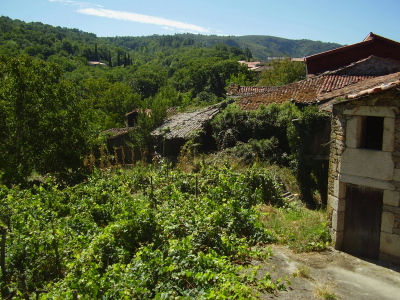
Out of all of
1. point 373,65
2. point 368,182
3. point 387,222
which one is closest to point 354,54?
point 373,65

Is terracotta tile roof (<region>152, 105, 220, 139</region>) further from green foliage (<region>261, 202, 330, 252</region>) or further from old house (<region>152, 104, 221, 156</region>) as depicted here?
green foliage (<region>261, 202, 330, 252</region>)

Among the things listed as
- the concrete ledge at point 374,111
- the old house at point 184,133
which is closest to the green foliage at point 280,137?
the old house at point 184,133

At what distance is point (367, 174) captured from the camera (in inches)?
335

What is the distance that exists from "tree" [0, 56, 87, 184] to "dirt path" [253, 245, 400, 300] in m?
10.1

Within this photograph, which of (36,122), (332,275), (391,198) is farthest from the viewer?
(36,122)

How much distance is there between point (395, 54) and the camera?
72.1ft

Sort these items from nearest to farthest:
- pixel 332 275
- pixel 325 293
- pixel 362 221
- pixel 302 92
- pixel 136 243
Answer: pixel 325 293 < pixel 332 275 < pixel 136 243 < pixel 362 221 < pixel 302 92

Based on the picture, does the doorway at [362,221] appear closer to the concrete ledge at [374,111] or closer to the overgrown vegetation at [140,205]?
the overgrown vegetation at [140,205]

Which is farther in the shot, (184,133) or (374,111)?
(184,133)

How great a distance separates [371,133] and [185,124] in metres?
15.1

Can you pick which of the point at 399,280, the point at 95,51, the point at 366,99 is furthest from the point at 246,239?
the point at 95,51

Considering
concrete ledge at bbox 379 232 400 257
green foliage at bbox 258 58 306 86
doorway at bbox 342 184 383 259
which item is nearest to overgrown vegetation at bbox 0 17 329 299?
doorway at bbox 342 184 383 259

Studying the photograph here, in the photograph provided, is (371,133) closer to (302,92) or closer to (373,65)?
(302,92)

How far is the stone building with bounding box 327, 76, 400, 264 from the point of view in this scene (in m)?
8.16
